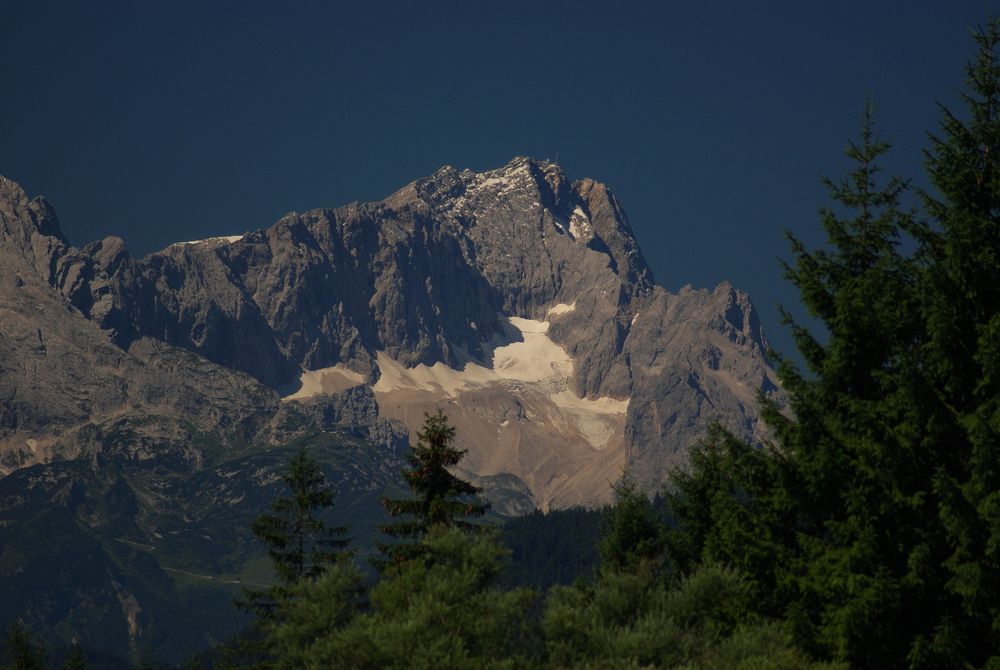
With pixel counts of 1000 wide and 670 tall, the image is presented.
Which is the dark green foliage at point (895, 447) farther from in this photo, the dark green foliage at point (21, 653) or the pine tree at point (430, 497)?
the dark green foliage at point (21, 653)

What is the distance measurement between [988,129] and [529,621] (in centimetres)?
1851

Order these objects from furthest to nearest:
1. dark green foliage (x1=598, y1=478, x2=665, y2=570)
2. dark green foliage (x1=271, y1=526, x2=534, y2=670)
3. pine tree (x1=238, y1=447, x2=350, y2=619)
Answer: dark green foliage (x1=598, y1=478, x2=665, y2=570) < pine tree (x1=238, y1=447, x2=350, y2=619) < dark green foliage (x1=271, y1=526, x2=534, y2=670)

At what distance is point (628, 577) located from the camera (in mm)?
42719

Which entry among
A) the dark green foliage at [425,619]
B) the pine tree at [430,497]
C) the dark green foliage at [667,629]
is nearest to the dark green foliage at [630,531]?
the pine tree at [430,497]

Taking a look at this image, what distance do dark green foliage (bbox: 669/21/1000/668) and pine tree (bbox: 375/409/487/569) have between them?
16.7 m

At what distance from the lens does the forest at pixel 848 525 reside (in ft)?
110

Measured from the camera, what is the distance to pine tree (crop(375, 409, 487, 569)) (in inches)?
2093

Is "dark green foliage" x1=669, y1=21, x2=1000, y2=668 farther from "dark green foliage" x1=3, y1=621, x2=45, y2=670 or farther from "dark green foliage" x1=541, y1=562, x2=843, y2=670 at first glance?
"dark green foliage" x1=3, y1=621, x2=45, y2=670

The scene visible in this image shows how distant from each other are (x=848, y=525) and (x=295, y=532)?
38.2m

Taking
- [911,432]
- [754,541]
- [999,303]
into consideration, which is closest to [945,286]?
[999,303]

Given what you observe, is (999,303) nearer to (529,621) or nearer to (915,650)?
(915,650)

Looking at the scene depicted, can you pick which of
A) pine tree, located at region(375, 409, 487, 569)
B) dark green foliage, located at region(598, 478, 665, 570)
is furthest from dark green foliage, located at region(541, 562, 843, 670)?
dark green foliage, located at region(598, 478, 665, 570)

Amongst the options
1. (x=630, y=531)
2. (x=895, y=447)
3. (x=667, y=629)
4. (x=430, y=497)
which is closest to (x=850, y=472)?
(x=895, y=447)

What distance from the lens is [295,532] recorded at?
67500 mm
